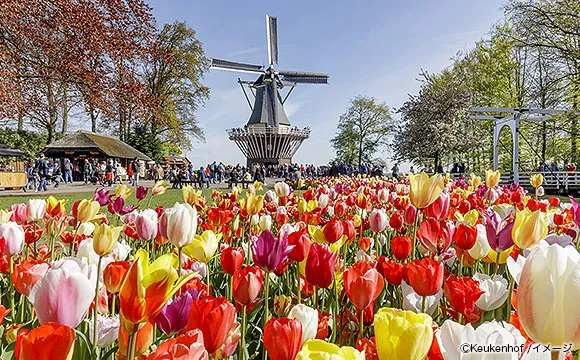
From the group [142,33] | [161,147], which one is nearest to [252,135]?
[161,147]

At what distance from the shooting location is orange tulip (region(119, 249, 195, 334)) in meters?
0.76

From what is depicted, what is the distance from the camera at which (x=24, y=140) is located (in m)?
36.2


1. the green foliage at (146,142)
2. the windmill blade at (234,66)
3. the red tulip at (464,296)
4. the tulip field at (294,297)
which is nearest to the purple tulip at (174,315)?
the tulip field at (294,297)

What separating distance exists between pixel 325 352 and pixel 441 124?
1063 inches

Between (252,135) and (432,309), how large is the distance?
40.4 metres

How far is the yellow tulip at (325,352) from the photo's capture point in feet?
1.85

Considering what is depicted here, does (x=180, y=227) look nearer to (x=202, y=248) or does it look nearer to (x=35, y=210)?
(x=202, y=248)

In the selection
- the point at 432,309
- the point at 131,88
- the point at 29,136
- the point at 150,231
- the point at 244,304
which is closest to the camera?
the point at 244,304

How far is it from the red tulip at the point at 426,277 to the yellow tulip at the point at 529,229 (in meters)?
0.36

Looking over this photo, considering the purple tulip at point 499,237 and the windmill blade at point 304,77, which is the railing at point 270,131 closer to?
the windmill blade at point 304,77

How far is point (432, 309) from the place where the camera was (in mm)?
1357

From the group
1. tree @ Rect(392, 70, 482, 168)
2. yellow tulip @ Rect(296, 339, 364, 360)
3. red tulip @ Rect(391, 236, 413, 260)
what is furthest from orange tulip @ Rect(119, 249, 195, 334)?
tree @ Rect(392, 70, 482, 168)

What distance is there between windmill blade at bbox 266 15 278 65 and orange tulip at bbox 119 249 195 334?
42991 mm

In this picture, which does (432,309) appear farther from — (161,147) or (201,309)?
(161,147)
